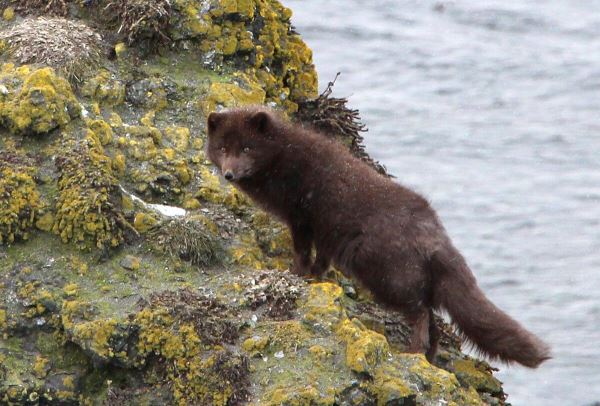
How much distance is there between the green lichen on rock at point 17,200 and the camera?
7746 mm

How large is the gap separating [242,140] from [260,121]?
216 millimetres

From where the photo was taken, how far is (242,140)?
29.9 ft

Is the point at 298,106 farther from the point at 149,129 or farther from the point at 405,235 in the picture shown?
the point at 405,235

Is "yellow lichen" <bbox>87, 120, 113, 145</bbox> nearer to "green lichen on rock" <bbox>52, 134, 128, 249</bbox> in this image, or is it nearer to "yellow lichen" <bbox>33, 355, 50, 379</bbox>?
"green lichen on rock" <bbox>52, 134, 128, 249</bbox>

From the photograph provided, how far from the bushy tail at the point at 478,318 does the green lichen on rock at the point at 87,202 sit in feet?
7.58

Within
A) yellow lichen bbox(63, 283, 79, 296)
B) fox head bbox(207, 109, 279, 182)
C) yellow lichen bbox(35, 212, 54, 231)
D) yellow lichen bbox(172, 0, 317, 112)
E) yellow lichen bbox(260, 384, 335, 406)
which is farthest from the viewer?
yellow lichen bbox(172, 0, 317, 112)

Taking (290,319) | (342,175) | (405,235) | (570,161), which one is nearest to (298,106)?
(342,175)

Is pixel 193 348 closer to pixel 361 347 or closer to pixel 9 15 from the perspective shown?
pixel 361 347

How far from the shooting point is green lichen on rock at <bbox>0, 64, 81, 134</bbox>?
835cm

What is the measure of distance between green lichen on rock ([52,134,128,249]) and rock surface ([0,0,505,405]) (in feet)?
0.04

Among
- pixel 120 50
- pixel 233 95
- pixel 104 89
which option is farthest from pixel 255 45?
pixel 104 89

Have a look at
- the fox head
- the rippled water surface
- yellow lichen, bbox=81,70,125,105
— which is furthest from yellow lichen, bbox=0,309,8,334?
the rippled water surface

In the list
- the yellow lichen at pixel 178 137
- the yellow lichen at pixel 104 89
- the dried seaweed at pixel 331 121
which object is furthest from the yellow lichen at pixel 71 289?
the dried seaweed at pixel 331 121

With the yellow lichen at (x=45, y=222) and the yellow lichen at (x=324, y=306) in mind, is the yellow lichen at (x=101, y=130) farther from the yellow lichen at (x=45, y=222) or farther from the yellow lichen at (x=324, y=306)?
the yellow lichen at (x=324, y=306)
